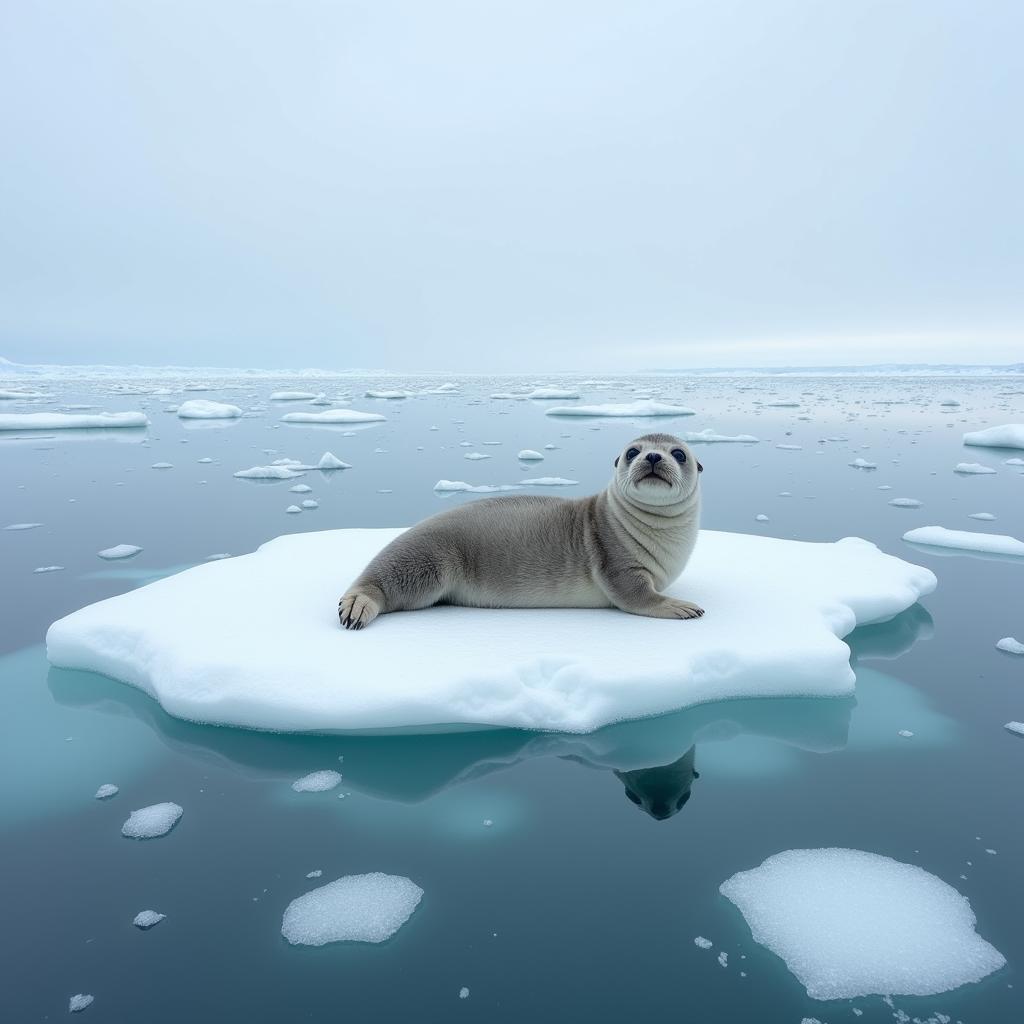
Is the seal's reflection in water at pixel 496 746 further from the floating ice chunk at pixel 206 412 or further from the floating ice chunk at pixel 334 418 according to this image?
the floating ice chunk at pixel 206 412

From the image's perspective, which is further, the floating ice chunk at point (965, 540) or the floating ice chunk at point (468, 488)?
the floating ice chunk at point (468, 488)

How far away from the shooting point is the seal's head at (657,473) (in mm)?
2990

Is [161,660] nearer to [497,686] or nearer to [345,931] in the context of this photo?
[497,686]

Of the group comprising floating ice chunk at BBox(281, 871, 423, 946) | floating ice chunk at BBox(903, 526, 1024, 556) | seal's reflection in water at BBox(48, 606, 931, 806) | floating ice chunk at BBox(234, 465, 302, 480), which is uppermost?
floating ice chunk at BBox(281, 871, 423, 946)

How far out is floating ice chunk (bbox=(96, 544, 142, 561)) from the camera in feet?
14.4

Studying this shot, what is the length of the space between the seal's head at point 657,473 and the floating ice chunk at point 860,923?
1.67 metres

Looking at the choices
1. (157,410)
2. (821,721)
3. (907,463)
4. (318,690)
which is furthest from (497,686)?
(157,410)

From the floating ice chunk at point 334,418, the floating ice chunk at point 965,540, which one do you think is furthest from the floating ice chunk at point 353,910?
the floating ice chunk at point 334,418

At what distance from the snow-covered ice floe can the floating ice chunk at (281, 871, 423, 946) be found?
64cm

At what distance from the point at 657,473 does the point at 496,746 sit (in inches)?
56.6

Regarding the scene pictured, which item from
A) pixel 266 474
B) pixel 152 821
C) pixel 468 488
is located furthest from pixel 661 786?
pixel 266 474

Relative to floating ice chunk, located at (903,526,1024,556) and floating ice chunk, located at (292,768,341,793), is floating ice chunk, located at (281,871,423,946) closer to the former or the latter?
floating ice chunk, located at (292,768,341,793)

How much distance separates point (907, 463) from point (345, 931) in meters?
9.12

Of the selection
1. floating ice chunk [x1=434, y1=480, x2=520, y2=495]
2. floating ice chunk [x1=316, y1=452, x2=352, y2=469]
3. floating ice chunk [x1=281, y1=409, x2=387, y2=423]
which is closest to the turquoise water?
floating ice chunk [x1=434, y1=480, x2=520, y2=495]
